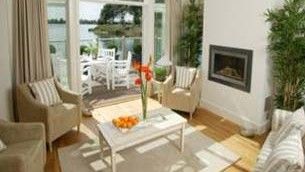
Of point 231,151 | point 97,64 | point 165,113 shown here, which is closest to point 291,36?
point 231,151

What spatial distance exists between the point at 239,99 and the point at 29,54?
3.65m

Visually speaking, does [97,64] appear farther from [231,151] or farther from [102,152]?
[231,151]

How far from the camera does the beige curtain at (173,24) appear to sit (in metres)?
6.18

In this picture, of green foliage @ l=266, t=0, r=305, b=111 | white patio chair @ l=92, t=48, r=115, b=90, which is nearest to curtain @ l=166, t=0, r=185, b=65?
white patio chair @ l=92, t=48, r=115, b=90

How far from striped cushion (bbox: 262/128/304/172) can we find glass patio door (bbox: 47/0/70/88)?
158 inches

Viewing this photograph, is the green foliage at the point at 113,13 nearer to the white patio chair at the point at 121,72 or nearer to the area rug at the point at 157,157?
the white patio chair at the point at 121,72

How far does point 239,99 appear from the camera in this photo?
5020 mm

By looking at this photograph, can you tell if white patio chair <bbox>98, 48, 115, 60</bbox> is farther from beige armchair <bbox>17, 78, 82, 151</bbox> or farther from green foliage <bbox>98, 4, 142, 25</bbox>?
beige armchair <bbox>17, 78, 82, 151</bbox>

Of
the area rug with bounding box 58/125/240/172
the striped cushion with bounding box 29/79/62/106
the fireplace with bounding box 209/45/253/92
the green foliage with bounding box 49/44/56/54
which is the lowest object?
the area rug with bounding box 58/125/240/172

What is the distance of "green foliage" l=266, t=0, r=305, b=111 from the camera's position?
4129 mm

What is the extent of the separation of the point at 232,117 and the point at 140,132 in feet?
7.83

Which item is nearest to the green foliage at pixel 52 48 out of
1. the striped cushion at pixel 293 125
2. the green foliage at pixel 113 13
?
the green foliage at pixel 113 13

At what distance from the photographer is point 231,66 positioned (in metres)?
5.21

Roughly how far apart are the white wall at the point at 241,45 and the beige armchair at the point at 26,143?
3.34m
